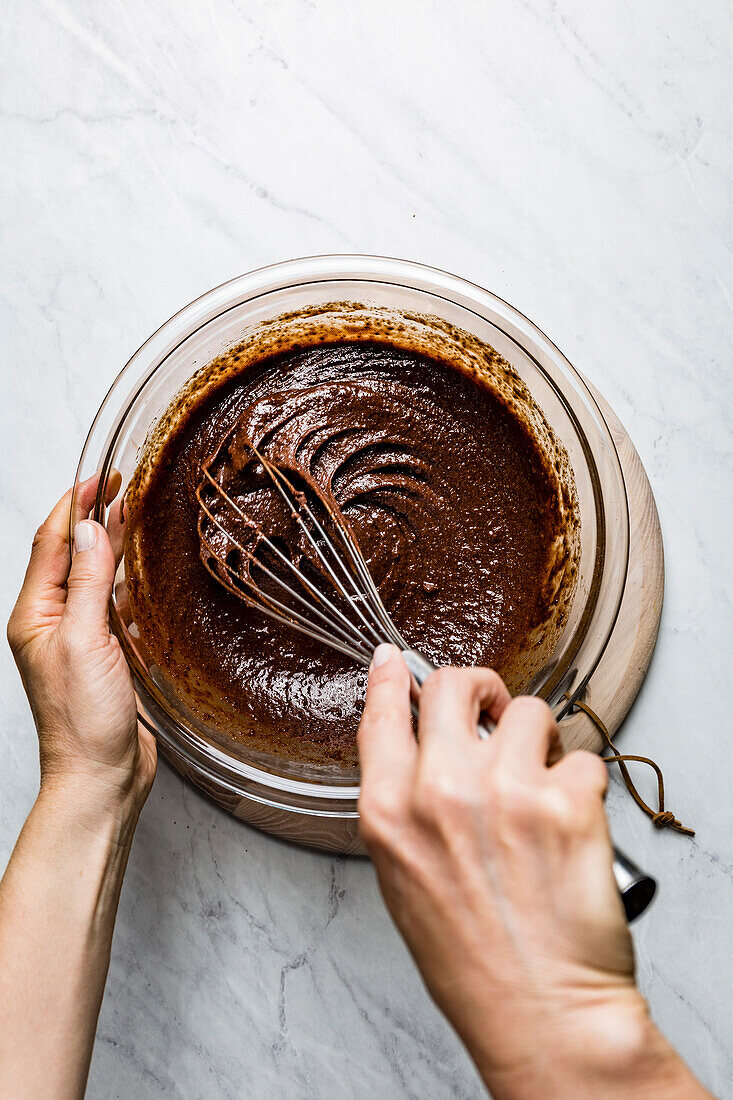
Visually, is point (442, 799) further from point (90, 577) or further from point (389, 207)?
point (389, 207)

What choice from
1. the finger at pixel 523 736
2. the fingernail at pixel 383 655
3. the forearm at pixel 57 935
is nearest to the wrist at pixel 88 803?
the forearm at pixel 57 935

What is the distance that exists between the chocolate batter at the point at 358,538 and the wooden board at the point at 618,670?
11 cm

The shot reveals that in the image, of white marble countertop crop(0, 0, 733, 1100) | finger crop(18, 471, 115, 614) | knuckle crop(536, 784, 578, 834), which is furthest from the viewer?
white marble countertop crop(0, 0, 733, 1100)

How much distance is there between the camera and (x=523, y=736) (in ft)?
2.67

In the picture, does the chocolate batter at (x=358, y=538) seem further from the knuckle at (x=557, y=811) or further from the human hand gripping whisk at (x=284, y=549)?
the knuckle at (x=557, y=811)

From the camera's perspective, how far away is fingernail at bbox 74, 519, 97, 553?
4.03ft

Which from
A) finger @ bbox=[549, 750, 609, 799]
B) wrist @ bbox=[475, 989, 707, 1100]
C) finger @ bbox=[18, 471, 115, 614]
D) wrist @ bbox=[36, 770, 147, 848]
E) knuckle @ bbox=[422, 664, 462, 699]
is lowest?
wrist @ bbox=[36, 770, 147, 848]

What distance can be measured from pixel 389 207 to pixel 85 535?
80 cm

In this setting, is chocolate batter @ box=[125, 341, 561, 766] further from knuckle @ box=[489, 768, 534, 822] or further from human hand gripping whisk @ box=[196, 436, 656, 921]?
knuckle @ box=[489, 768, 534, 822]

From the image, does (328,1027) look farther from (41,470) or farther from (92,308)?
(92,308)

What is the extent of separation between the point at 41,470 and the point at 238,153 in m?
0.69

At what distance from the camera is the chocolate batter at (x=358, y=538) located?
135 cm

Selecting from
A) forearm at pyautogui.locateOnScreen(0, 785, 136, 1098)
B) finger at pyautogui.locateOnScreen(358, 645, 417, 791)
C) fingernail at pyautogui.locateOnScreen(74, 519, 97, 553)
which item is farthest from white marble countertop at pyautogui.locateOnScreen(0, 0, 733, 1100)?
finger at pyautogui.locateOnScreen(358, 645, 417, 791)

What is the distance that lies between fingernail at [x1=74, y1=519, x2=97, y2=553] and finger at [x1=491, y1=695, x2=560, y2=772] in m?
0.72
